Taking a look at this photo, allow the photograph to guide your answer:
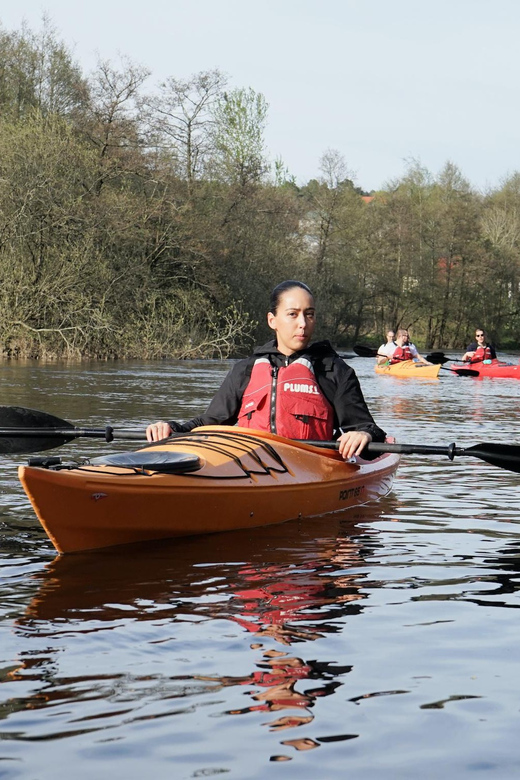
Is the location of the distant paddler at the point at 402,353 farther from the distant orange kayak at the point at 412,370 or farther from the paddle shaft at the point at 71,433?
the paddle shaft at the point at 71,433

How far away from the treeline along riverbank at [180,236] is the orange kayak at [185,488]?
19.0 meters

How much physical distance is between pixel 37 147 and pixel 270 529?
2071 cm

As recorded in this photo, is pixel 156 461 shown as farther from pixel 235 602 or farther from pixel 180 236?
pixel 180 236

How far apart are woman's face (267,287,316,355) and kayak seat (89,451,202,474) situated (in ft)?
3.17

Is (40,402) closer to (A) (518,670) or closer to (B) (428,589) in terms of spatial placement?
(B) (428,589)

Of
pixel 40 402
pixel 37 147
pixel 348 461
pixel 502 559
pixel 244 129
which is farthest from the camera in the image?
pixel 244 129

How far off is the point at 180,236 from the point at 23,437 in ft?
76.9

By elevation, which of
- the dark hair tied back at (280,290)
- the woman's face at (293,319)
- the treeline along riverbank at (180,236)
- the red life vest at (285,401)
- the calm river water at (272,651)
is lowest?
the calm river water at (272,651)

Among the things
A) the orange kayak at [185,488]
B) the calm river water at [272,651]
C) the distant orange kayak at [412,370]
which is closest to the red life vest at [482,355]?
the distant orange kayak at [412,370]

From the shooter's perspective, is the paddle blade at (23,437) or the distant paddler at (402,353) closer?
the paddle blade at (23,437)

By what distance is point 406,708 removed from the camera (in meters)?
2.98

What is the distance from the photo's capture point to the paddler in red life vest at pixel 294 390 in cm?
579

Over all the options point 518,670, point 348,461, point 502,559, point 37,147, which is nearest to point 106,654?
point 518,670

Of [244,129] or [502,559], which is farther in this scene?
[244,129]
